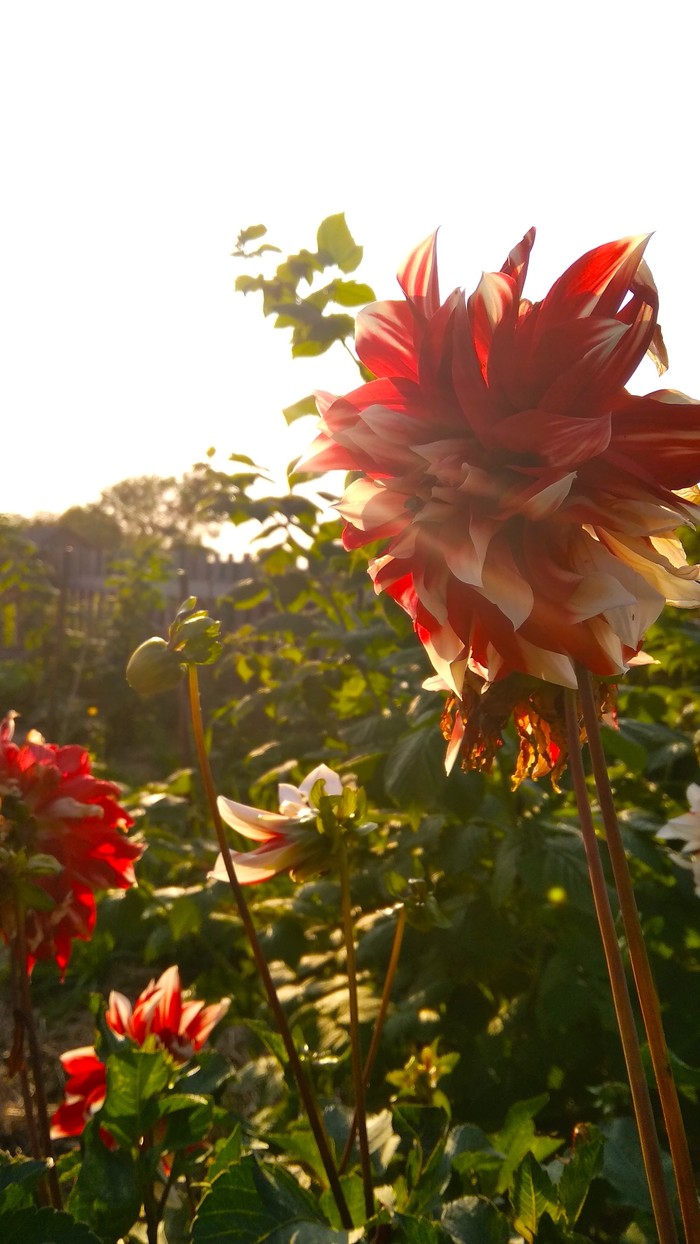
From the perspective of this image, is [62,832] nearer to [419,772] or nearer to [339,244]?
[419,772]

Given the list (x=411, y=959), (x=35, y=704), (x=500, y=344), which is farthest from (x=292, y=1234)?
(x=35, y=704)

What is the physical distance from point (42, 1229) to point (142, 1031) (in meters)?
0.48

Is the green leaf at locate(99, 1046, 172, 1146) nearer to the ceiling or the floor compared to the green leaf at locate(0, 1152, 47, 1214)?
nearer to the ceiling

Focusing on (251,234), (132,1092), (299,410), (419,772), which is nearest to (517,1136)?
(132,1092)

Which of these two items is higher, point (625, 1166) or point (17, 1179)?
point (17, 1179)

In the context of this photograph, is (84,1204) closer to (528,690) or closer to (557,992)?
(528,690)

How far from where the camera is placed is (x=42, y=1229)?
72cm

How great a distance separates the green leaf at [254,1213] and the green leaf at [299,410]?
1685 millimetres

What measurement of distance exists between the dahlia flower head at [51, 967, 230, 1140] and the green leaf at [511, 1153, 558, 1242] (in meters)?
0.49

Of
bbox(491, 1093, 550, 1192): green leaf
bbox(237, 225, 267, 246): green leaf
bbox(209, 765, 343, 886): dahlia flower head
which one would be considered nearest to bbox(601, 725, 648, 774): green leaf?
bbox(491, 1093, 550, 1192): green leaf

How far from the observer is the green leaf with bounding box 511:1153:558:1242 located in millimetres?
824

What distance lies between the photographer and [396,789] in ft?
5.34

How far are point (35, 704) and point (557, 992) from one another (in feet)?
21.6

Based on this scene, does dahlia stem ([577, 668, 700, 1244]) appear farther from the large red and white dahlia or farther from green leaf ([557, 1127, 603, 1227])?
green leaf ([557, 1127, 603, 1227])
